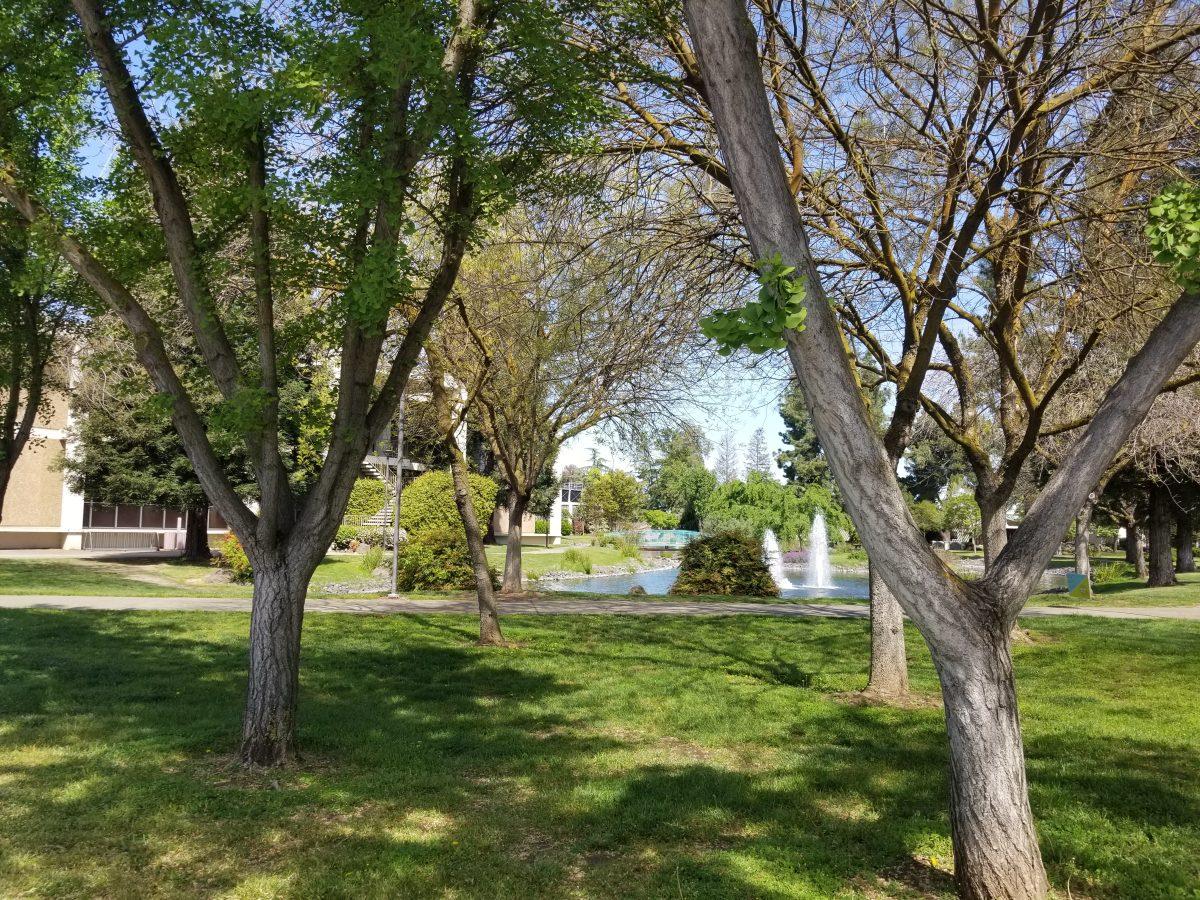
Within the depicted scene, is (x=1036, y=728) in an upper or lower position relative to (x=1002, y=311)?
lower

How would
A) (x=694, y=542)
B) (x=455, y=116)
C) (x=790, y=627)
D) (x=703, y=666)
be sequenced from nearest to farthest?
(x=455, y=116), (x=703, y=666), (x=790, y=627), (x=694, y=542)

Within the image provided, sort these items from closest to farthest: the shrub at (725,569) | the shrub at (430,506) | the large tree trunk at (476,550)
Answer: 1. the large tree trunk at (476,550)
2. the shrub at (725,569)
3. the shrub at (430,506)

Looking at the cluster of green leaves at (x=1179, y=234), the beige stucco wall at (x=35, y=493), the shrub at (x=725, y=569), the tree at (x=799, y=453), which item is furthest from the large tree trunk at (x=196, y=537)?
the tree at (x=799, y=453)

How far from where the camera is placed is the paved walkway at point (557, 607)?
1462 centimetres

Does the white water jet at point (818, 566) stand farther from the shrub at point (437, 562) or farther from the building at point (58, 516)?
the building at point (58, 516)

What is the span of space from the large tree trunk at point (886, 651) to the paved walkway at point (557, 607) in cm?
677

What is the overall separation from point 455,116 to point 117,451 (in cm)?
2483

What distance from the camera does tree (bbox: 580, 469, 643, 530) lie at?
58500 mm

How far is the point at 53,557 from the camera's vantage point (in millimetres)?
29328

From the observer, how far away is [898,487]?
4051 millimetres

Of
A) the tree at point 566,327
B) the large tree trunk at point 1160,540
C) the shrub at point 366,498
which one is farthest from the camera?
the shrub at point 366,498

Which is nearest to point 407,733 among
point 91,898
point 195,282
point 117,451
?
point 91,898

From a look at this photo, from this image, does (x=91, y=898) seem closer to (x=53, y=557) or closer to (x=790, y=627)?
(x=790, y=627)

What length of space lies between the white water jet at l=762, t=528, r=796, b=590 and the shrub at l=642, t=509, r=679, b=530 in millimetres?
22423
